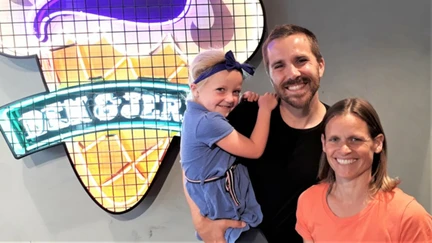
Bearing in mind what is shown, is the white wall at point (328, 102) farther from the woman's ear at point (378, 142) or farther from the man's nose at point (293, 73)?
the woman's ear at point (378, 142)

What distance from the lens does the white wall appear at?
1.57m

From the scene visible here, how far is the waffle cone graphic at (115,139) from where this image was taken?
1.55 m

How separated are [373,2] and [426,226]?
0.97 metres

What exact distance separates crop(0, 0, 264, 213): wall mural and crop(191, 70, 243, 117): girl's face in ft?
0.99

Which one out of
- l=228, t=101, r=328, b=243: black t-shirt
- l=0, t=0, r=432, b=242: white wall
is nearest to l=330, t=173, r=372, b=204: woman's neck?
l=228, t=101, r=328, b=243: black t-shirt

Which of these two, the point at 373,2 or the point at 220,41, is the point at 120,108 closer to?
the point at 220,41

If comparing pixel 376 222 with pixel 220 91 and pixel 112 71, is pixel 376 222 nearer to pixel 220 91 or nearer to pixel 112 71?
pixel 220 91

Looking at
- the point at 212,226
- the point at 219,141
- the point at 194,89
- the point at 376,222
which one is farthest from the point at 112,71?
the point at 376,222

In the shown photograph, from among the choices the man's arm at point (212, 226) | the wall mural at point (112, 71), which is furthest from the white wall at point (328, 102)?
the man's arm at point (212, 226)

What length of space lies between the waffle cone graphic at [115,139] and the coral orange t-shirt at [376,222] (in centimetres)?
69

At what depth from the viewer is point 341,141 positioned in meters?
1.00

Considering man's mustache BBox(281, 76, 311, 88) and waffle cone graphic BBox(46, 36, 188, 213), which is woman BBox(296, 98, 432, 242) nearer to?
man's mustache BBox(281, 76, 311, 88)

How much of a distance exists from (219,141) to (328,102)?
1.98ft

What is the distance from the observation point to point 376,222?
0.95 m
